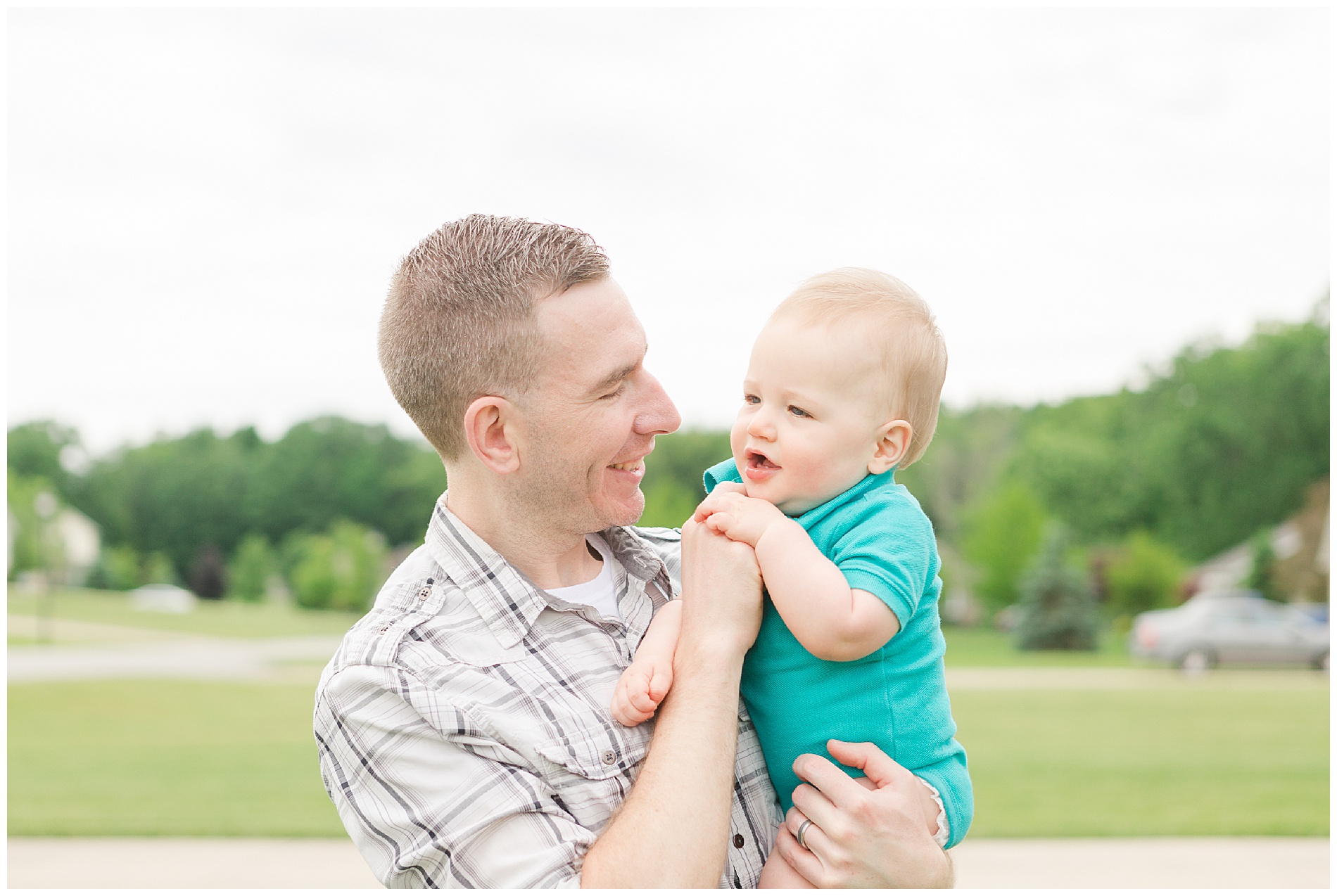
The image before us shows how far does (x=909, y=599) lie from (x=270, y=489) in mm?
62838

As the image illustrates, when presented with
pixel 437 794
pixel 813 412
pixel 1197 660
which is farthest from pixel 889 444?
pixel 1197 660

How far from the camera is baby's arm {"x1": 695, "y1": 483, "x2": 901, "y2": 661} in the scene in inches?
80.8

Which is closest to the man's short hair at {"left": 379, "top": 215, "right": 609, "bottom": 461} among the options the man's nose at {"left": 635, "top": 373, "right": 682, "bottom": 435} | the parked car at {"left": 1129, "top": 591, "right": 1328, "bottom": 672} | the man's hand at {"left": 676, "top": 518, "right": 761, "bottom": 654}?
the man's nose at {"left": 635, "top": 373, "right": 682, "bottom": 435}

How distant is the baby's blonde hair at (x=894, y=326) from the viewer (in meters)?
2.26

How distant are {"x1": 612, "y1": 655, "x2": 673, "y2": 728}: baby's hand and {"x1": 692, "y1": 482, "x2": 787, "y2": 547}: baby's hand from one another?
0.29 meters

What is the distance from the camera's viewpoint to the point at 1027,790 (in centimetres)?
1059

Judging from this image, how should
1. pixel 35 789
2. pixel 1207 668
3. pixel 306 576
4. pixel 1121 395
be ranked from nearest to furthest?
pixel 35 789
pixel 1207 668
pixel 306 576
pixel 1121 395

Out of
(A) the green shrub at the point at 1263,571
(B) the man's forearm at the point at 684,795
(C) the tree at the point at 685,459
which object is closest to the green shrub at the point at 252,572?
(C) the tree at the point at 685,459

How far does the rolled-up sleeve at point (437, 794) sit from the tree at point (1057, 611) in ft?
101

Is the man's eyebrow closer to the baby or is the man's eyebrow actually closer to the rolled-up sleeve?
the baby

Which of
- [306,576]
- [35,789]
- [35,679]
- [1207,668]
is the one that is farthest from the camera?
[306,576]

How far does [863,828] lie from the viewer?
2062 mm

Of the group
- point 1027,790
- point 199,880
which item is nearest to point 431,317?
point 199,880

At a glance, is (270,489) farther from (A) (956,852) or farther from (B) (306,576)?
(A) (956,852)
